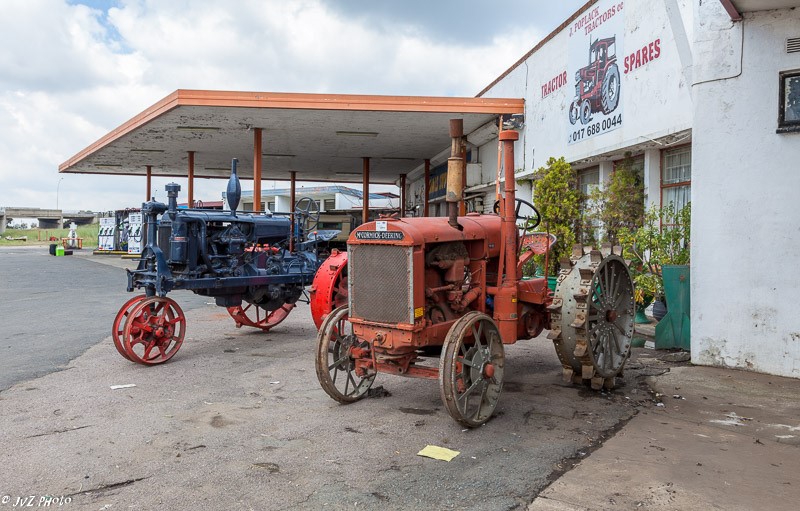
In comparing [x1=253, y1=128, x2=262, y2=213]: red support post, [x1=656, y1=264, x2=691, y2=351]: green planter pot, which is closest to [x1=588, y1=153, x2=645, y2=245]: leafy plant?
[x1=656, y1=264, x2=691, y2=351]: green planter pot

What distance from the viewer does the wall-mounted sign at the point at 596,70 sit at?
9867 millimetres

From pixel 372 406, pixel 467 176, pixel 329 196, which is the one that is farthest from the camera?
pixel 329 196

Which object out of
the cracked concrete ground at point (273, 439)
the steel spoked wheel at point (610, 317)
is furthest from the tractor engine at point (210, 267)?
the steel spoked wheel at point (610, 317)

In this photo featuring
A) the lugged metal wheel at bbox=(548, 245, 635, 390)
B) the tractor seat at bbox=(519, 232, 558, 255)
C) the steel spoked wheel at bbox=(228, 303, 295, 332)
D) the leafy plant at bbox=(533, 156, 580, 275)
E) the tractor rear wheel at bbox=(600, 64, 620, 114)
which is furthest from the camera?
the leafy plant at bbox=(533, 156, 580, 275)

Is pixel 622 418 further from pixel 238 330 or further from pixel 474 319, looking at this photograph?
pixel 238 330

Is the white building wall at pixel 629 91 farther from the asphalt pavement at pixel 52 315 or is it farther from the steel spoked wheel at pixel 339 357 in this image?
the asphalt pavement at pixel 52 315

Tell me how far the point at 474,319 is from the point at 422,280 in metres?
0.46

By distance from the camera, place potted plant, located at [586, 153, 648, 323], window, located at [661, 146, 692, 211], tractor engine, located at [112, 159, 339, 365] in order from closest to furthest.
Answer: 1. tractor engine, located at [112, 159, 339, 365]
2. window, located at [661, 146, 692, 211]
3. potted plant, located at [586, 153, 648, 323]

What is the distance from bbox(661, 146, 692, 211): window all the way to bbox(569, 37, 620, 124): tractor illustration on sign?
1.47 meters

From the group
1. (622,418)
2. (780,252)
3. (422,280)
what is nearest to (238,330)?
(422,280)

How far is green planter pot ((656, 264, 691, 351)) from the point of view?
22.8ft

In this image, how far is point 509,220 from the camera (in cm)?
496

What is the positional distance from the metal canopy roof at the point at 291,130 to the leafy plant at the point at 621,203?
446 centimetres

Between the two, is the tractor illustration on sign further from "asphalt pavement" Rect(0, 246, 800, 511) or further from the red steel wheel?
the red steel wheel
